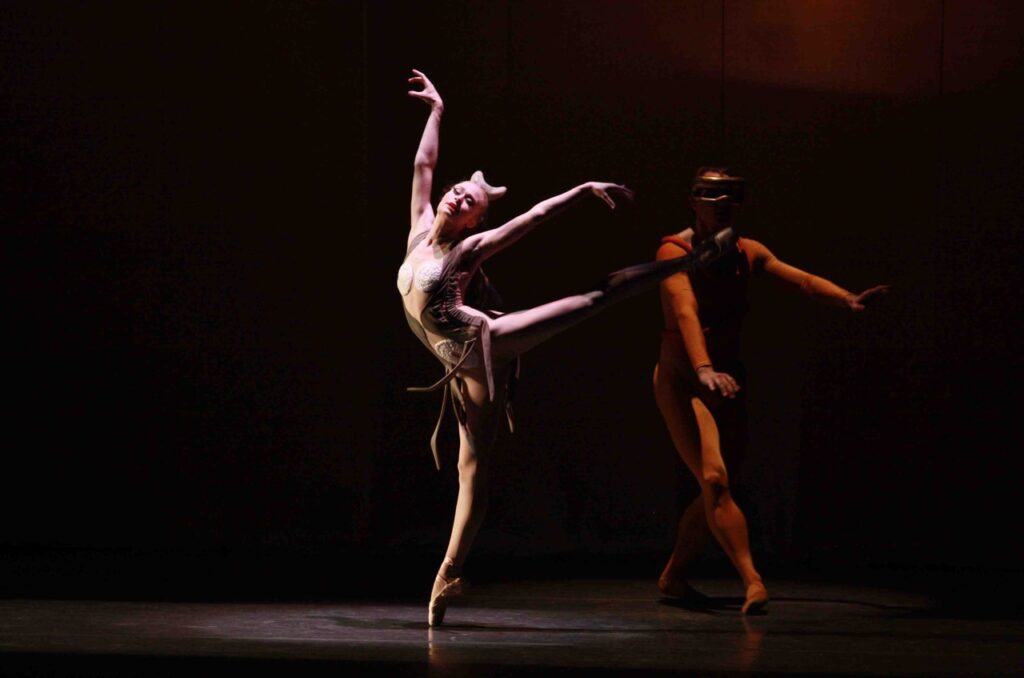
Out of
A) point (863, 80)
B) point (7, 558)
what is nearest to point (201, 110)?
point (7, 558)

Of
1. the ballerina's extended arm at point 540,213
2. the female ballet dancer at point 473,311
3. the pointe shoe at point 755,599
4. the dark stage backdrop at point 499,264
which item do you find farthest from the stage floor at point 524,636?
the ballerina's extended arm at point 540,213

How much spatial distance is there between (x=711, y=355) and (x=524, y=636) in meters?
1.29

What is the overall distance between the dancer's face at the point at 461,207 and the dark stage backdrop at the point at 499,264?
4.89 ft

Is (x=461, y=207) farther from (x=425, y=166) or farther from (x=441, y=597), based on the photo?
(x=441, y=597)

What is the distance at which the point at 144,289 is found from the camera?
6602mm

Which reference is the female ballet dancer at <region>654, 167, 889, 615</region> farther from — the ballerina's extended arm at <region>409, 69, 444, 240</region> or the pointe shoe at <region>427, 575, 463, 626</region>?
the pointe shoe at <region>427, 575, 463, 626</region>

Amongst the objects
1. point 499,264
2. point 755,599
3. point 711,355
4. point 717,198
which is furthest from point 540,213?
point 499,264

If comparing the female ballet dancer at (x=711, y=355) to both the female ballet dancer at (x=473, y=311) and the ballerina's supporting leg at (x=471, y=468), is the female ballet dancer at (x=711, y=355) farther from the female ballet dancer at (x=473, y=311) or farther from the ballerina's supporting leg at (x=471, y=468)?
the ballerina's supporting leg at (x=471, y=468)

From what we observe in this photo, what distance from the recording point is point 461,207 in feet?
16.2

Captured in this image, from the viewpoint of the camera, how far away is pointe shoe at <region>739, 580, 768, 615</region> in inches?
203

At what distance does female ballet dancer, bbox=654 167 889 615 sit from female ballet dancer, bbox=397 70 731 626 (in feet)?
1.31

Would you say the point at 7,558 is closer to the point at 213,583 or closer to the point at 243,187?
the point at 213,583

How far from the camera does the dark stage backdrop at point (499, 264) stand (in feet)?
20.6

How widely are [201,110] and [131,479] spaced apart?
5.30 feet
